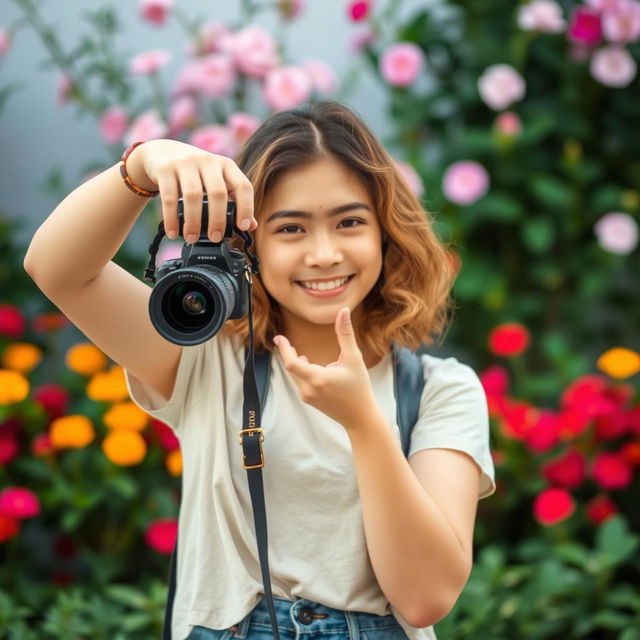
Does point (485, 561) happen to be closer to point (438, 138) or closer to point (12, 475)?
point (12, 475)

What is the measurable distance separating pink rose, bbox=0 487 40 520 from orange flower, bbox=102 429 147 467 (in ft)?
0.68

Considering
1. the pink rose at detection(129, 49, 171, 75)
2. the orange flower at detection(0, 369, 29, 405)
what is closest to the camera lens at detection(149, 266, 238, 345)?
the orange flower at detection(0, 369, 29, 405)

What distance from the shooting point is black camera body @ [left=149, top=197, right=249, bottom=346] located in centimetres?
110

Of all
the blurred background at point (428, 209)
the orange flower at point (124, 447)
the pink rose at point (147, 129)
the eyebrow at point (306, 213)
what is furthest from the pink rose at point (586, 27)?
the eyebrow at point (306, 213)

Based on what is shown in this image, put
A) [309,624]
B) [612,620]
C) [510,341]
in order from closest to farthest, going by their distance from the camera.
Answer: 1. [309,624]
2. [612,620]
3. [510,341]

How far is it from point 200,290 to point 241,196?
4.9 inches

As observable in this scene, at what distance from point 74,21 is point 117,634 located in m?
1.93

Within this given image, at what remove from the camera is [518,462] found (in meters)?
2.43

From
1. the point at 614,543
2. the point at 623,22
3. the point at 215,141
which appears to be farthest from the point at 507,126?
the point at 614,543

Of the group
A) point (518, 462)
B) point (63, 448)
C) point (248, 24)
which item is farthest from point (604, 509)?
point (248, 24)

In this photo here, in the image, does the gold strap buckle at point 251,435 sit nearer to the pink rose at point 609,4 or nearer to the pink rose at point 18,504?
the pink rose at point 18,504

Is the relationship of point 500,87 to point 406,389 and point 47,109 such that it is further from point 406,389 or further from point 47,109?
point 406,389

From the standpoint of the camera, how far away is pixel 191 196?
112 centimetres

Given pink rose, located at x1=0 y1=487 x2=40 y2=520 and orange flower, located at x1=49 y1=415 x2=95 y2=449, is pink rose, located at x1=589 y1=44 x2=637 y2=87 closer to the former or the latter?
orange flower, located at x1=49 y1=415 x2=95 y2=449
